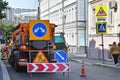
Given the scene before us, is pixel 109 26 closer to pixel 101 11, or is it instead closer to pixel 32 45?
pixel 101 11

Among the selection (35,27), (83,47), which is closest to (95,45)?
(83,47)

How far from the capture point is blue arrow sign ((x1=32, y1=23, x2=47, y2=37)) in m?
19.8

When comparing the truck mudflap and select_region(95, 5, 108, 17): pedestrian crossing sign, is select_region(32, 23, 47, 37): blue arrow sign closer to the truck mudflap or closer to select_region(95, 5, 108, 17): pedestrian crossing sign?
the truck mudflap

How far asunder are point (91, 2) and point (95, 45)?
14.7 feet

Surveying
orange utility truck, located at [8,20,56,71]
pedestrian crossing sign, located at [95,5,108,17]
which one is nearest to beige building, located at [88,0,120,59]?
pedestrian crossing sign, located at [95,5,108,17]

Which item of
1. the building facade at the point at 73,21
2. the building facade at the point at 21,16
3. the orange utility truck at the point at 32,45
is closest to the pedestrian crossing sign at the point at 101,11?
the orange utility truck at the point at 32,45

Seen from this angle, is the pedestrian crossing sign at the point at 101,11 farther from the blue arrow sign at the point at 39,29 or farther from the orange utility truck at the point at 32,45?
the blue arrow sign at the point at 39,29

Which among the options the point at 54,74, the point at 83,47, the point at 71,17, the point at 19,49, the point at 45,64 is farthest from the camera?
the point at 71,17

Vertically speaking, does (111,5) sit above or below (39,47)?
above

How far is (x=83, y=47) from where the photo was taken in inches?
2306

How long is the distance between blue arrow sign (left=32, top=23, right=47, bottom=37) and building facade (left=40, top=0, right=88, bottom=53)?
38.2 m

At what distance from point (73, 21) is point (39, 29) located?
41.4m

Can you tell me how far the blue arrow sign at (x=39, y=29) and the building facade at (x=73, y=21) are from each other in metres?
38.2

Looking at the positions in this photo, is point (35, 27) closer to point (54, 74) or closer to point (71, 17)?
point (54, 74)
